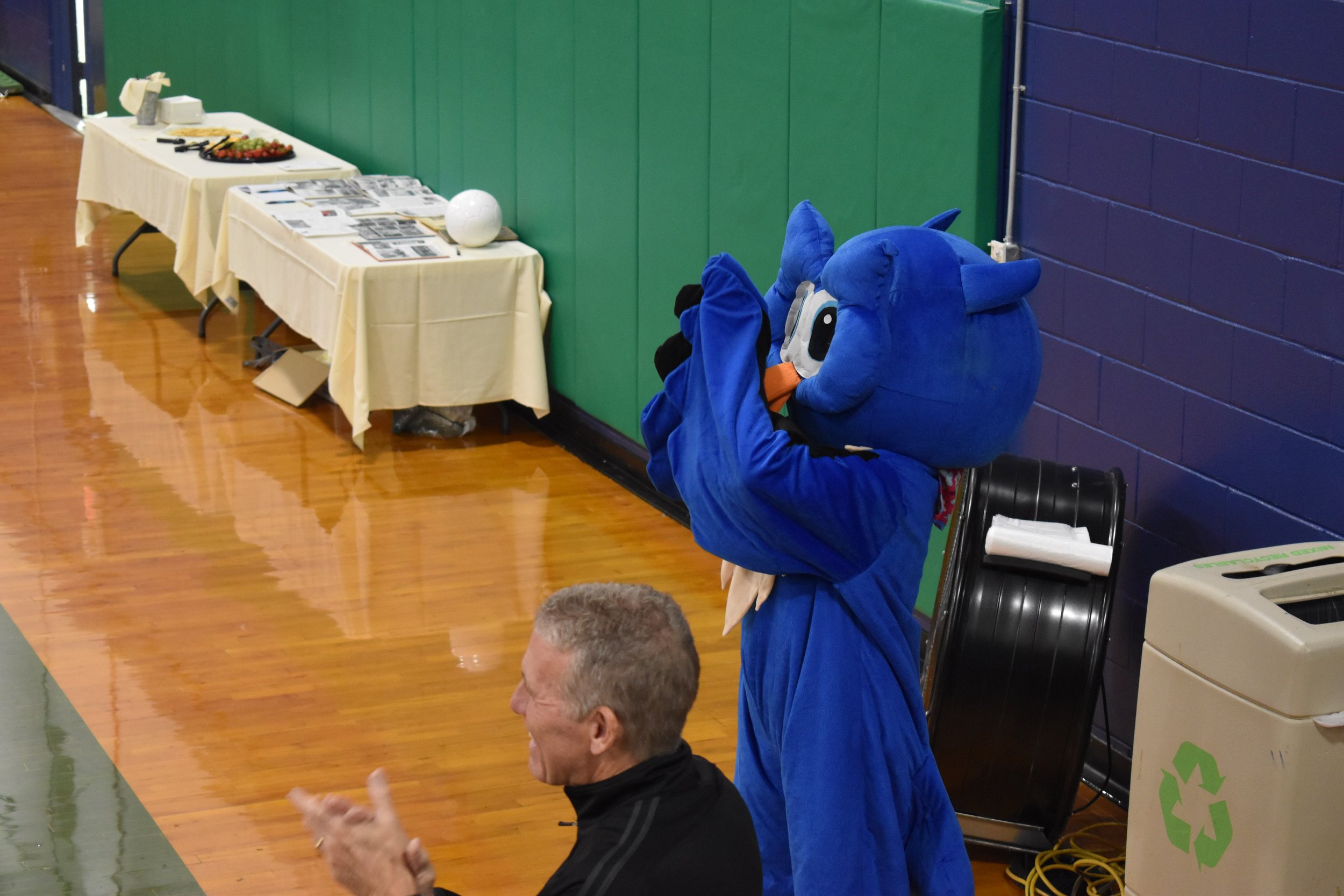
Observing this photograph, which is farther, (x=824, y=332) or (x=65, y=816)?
(x=65, y=816)

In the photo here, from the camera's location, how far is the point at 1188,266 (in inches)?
141

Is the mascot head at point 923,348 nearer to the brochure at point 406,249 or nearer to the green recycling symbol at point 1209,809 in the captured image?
the green recycling symbol at point 1209,809

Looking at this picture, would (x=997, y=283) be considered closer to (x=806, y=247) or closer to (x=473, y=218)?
(x=806, y=247)

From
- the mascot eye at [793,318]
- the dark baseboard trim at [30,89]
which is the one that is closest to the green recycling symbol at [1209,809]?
the mascot eye at [793,318]

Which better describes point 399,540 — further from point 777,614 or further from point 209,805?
point 777,614

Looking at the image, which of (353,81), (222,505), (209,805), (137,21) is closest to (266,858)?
(209,805)

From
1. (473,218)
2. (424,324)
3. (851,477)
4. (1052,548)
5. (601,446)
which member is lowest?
(601,446)

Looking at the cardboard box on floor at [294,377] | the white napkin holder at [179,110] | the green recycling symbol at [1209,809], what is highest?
the white napkin holder at [179,110]

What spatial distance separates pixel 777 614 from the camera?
2.71 metres

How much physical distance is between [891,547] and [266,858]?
1751 mm

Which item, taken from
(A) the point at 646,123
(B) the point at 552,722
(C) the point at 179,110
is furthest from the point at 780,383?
(C) the point at 179,110

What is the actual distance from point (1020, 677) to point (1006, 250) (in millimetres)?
1154

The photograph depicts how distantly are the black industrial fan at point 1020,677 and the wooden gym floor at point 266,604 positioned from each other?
0.81 ft

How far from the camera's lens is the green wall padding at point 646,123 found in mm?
4262
